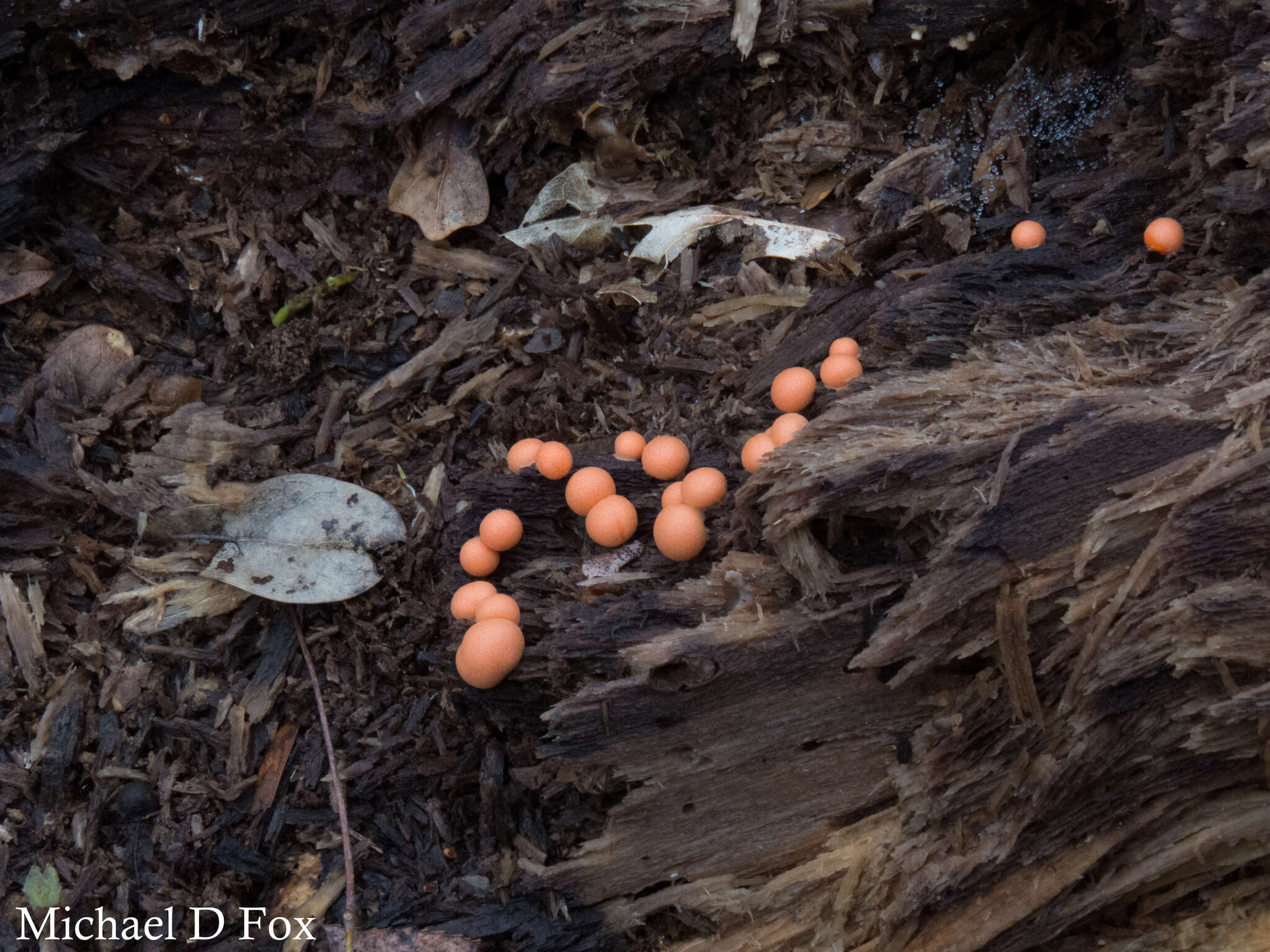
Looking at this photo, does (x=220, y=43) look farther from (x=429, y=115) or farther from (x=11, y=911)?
(x=11, y=911)

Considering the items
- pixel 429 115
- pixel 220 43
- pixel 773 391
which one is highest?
pixel 220 43

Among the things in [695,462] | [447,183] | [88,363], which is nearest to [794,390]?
[695,462]

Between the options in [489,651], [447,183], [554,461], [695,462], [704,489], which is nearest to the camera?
[489,651]

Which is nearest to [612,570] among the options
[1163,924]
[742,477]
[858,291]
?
[742,477]

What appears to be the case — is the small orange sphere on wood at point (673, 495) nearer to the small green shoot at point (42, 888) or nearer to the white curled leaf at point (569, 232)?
the white curled leaf at point (569, 232)

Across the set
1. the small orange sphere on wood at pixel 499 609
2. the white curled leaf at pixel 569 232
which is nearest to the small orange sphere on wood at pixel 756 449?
the small orange sphere on wood at pixel 499 609

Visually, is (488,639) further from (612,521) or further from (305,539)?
(305,539)
